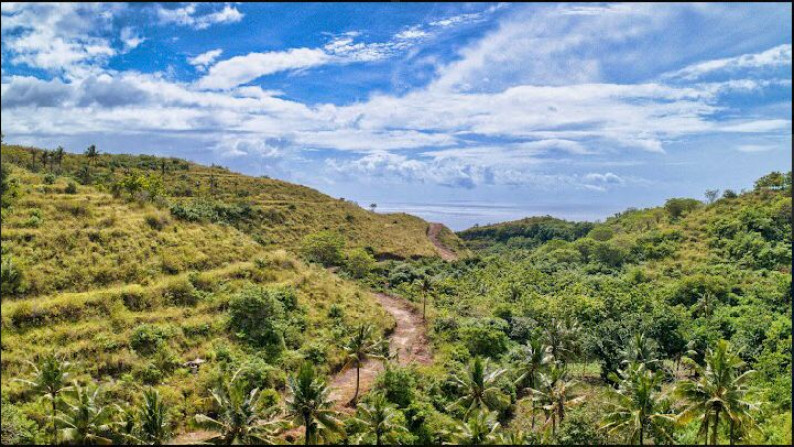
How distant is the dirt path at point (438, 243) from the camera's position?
139875mm

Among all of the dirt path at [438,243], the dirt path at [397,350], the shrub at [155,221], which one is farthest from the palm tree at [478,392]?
the dirt path at [438,243]

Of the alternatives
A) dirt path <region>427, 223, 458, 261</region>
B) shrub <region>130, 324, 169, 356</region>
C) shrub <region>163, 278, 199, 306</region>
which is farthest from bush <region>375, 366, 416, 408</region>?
dirt path <region>427, 223, 458, 261</region>

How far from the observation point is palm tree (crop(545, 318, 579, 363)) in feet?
171

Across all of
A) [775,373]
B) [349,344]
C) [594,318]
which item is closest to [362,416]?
[349,344]

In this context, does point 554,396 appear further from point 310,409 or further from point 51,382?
point 51,382

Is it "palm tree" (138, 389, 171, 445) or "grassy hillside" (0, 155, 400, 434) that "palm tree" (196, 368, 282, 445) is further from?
"grassy hillside" (0, 155, 400, 434)

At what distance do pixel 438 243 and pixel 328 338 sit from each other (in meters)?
107

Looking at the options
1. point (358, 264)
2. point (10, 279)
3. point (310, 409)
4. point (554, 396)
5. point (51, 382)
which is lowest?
point (310, 409)

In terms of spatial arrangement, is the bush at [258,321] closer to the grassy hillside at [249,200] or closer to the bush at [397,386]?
the bush at [397,386]

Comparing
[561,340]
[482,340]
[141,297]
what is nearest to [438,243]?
[482,340]

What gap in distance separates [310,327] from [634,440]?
1374 inches

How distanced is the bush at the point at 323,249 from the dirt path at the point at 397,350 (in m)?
18.8

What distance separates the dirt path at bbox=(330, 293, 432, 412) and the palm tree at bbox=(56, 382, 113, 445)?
1616cm

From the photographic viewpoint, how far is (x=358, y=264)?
93875 millimetres
